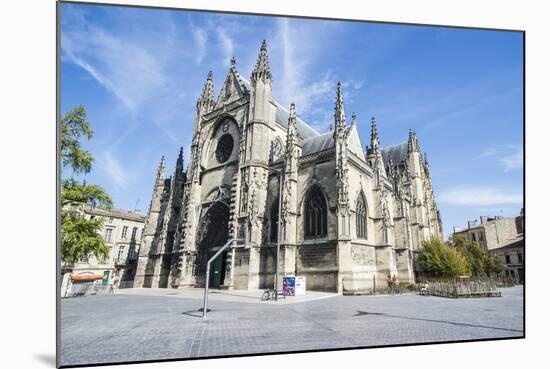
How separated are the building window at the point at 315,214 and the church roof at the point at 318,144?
4.13 m

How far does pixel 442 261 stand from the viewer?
2119cm

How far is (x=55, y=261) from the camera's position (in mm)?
5453

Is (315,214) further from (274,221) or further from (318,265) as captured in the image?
(318,265)

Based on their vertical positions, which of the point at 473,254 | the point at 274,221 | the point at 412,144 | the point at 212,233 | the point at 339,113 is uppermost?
the point at 412,144

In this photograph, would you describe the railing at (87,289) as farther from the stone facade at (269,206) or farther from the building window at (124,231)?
the building window at (124,231)

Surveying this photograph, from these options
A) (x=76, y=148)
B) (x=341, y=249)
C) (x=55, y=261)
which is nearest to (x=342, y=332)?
(x=55, y=261)

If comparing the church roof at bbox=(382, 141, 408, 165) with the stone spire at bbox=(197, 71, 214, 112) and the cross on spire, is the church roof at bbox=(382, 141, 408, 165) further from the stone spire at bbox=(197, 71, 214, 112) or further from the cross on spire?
the stone spire at bbox=(197, 71, 214, 112)

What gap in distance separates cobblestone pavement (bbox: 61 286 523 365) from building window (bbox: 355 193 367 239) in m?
10.4

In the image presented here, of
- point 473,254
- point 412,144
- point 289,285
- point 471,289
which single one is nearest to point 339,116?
point 289,285

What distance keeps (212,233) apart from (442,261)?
676 inches

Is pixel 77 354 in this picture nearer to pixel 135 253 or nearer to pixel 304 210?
pixel 304 210

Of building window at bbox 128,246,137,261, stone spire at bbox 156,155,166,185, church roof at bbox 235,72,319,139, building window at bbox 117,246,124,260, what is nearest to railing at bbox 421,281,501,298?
church roof at bbox 235,72,319,139

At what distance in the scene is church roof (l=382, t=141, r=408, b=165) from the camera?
34.9 meters

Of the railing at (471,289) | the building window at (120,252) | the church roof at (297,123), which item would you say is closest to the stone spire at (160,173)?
the building window at (120,252)
